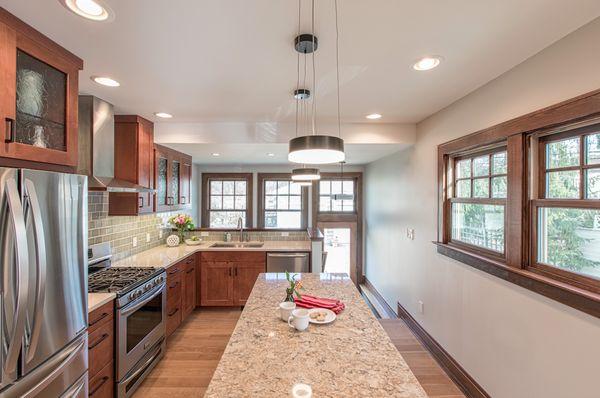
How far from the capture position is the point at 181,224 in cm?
416

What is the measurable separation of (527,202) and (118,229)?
375 cm

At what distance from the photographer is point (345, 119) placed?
3143 mm

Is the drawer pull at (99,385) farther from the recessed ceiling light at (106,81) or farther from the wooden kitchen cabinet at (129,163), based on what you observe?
the recessed ceiling light at (106,81)

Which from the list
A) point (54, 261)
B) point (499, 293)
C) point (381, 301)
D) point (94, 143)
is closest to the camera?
point (54, 261)

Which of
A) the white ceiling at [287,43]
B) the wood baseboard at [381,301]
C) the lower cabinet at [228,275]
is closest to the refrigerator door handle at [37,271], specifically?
the white ceiling at [287,43]

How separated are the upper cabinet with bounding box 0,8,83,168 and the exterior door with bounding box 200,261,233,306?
234 centimetres

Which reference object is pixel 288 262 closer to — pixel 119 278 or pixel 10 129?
pixel 119 278

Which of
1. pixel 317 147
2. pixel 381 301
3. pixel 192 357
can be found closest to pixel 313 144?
pixel 317 147

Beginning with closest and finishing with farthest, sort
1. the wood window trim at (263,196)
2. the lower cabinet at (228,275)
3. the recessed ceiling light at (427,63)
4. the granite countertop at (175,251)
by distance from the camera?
the recessed ceiling light at (427,63) < the granite countertop at (175,251) < the lower cabinet at (228,275) < the wood window trim at (263,196)

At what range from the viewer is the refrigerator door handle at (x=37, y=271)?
1.31 metres

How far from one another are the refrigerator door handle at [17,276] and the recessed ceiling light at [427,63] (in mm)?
2292

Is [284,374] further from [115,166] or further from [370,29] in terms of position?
[115,166]

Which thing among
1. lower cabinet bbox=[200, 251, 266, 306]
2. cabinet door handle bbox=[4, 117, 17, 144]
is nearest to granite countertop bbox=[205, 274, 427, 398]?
cabinet door handle bbox=[4, 117, 17, 144]

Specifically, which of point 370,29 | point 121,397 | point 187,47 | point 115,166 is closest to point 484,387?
point 370,29
